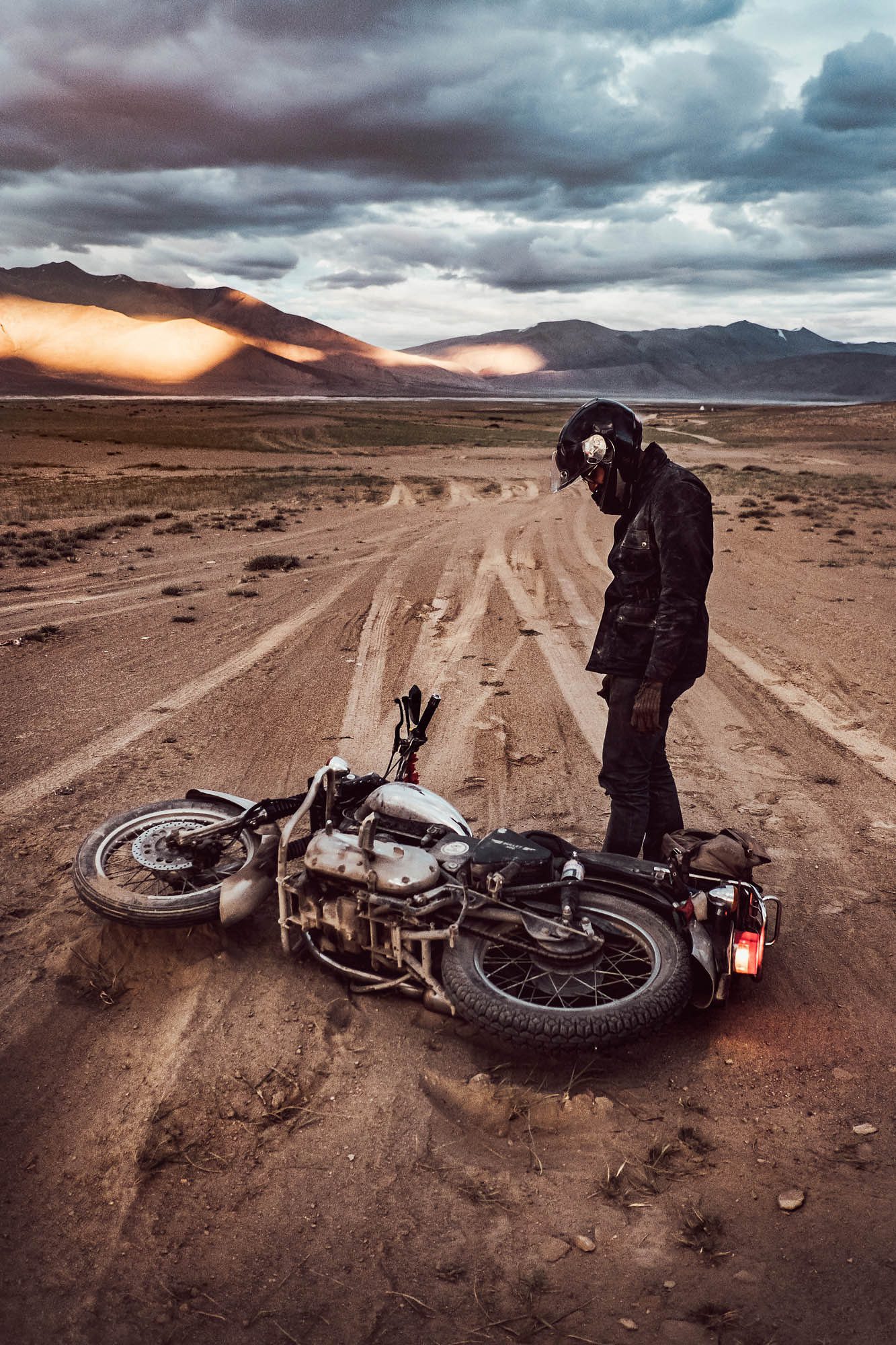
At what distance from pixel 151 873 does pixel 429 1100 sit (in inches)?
77.1

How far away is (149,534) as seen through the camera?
55.9 feet

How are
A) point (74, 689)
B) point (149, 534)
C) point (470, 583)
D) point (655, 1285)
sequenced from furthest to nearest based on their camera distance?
1. point (149, 534)
2. point (470, 583)
3. point (74, 689)
4. point (655, 1285)

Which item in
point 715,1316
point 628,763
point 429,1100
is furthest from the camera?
point 628,763

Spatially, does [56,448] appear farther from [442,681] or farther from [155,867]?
[155,867]

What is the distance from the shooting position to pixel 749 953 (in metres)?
3.55

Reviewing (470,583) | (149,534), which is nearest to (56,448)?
(149,534)

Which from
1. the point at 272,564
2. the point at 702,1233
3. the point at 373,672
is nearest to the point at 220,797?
the point at 702,1233

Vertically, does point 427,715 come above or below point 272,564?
above

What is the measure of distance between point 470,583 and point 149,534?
7539mm

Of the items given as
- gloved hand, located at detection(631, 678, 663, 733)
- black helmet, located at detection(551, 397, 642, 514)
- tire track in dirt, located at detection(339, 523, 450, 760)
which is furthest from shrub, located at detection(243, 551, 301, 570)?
gloved hand, located at detection(631, 678, 663, 733)

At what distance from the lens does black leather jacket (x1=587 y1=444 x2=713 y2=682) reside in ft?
13.2

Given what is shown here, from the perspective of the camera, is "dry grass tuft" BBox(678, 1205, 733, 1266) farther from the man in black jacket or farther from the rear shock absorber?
the man in black jacket

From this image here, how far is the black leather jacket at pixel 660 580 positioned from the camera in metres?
4.04

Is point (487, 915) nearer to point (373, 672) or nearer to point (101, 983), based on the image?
point (101, 983)
